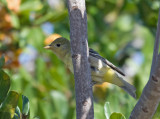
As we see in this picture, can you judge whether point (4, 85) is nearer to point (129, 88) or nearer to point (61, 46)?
point (129, 88)

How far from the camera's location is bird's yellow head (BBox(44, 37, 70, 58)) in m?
3.57

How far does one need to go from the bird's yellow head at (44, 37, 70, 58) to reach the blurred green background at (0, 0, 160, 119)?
367 mm

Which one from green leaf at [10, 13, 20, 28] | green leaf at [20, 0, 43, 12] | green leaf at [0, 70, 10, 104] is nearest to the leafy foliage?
green leaf at [0, 70, 10, 104]

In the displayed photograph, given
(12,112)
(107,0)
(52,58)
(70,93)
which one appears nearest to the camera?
(12,112)

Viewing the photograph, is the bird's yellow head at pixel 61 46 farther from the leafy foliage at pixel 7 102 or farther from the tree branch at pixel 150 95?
the tree branch at pixel 150 95

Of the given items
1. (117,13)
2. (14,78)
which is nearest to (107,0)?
(117,13)

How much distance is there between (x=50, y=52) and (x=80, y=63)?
8.24 feet

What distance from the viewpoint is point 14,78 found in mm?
3777

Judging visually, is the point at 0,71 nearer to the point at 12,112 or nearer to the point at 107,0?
the point at 12,112

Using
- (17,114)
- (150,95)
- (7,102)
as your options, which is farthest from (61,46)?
(150,95)

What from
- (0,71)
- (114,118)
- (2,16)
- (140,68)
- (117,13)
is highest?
(0,71)

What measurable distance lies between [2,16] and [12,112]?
2167 millimetres

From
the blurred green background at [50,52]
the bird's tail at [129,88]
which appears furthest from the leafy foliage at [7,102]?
the bird's tail at [129,88]

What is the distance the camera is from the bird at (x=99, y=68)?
3.35 meters
